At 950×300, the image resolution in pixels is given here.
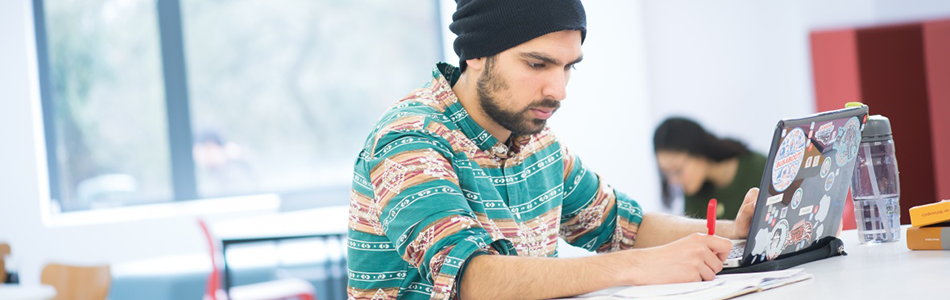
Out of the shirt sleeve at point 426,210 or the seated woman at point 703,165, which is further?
the seated woman at point 703,165

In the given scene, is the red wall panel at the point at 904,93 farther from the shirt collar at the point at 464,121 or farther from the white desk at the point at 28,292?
the white desk at the point at 28,292

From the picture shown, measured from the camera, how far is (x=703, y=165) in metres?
3.35

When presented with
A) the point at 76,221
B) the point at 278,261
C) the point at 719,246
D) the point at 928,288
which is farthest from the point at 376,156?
the point at 76,221

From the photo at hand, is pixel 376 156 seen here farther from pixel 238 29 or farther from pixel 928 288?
pixel 238 29

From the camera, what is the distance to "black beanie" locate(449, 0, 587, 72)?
157cm

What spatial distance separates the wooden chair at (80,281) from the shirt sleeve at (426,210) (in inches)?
89.4

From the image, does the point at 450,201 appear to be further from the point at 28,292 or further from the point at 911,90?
the point at 911,90

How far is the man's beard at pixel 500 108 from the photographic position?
1.60 meters

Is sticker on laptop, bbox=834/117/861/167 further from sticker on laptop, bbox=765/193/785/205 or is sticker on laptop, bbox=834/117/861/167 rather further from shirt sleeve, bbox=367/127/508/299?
shirt sleeve, bbox=367/127/508/299

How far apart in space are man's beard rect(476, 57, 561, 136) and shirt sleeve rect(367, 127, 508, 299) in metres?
0.20

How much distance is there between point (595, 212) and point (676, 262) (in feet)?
2.06

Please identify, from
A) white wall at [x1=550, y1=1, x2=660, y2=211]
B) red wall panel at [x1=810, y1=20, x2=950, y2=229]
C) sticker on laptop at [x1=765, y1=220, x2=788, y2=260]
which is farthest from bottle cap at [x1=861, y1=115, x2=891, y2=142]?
white wall at [x1=550, y1=1, x2=660, y2=211]

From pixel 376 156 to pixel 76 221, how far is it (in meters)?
4.32

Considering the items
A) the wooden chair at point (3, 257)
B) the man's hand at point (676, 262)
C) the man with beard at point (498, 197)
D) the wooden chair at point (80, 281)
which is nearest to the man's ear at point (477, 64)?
the man with beard at point (498, 197)
